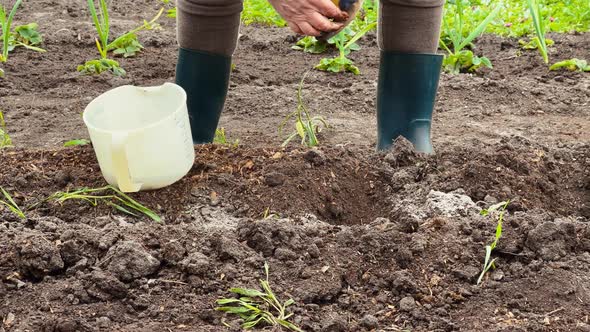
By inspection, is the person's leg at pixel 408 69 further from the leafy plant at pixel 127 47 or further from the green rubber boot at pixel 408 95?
the leafy plant at pixel 127 47

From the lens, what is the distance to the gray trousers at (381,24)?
2.61 metres

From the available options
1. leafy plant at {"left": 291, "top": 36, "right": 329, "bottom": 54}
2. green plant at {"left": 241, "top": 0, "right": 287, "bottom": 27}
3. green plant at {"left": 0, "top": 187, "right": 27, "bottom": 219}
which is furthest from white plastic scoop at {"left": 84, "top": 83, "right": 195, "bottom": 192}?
green plant at {"left": 241, "top": 0, "right": 287, "bottom": 27}

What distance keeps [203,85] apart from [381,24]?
56 cm

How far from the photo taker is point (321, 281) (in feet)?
6.23

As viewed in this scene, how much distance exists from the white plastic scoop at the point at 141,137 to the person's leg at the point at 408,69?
2.15ft

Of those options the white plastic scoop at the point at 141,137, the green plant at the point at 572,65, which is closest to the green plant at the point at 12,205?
the white plastic scoop at the point at 141,137

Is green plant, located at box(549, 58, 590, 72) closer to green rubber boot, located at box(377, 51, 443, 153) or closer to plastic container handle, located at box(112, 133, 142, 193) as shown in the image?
green rubber boot, located at box(377, 51, 443, 153)

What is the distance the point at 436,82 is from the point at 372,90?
0.96 meters

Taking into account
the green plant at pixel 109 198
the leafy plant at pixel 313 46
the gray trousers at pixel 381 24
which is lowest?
the leafy plant at pixel 313 46

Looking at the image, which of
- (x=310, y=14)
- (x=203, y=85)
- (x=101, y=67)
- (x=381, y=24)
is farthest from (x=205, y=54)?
(x=101, y=67)

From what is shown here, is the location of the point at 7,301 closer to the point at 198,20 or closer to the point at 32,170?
the point at 32,170

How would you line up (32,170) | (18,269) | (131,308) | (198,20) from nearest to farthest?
(131,308) → (18,269) → (32,170) → (198,20)

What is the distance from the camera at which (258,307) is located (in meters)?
1.80

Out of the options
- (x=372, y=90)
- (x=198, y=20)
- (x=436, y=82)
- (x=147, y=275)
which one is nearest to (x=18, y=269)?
(x=147, y=275)
